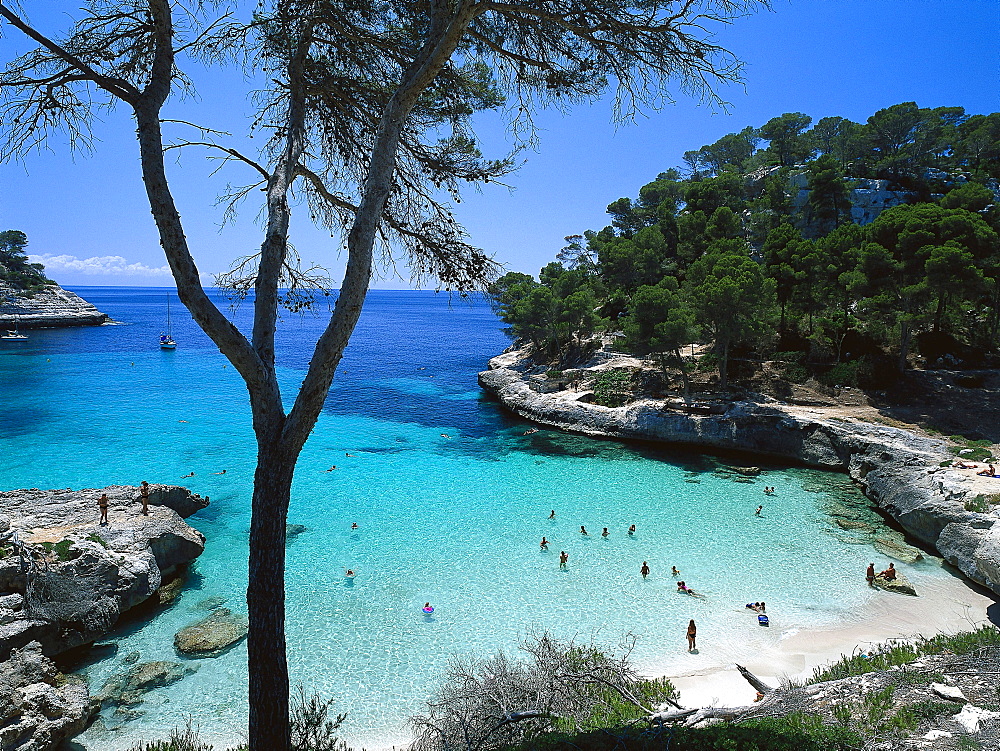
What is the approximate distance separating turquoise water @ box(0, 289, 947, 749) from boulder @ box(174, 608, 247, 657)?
27 centimetres

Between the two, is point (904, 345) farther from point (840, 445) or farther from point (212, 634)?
point (212, 634)

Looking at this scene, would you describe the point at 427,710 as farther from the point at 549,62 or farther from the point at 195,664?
the point at 549,62

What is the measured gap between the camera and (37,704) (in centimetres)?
791

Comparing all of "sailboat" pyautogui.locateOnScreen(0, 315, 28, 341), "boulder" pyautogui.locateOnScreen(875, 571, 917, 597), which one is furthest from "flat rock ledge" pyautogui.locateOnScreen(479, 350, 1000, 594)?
"sailboat" pyautogui.locateOnScreen(0, 315, 28, 341)

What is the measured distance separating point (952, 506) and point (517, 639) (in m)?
13.5

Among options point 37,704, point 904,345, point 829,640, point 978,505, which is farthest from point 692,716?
point 904,345

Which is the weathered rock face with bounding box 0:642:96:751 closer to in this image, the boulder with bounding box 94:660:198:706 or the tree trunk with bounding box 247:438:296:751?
the boulder with bounding box 94:660:198:706

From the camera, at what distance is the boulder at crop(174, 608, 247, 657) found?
1073 centimetres

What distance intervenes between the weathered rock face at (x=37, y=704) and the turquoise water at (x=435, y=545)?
68 cm

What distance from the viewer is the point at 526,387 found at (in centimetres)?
3344

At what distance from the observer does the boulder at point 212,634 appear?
10727 millimetres

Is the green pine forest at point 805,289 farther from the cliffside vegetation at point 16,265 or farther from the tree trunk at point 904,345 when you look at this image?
the cliffside vegetation at point 16,265

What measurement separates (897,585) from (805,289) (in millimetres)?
Answer: 18209

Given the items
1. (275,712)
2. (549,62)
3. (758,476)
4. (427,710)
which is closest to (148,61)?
(549,62)
